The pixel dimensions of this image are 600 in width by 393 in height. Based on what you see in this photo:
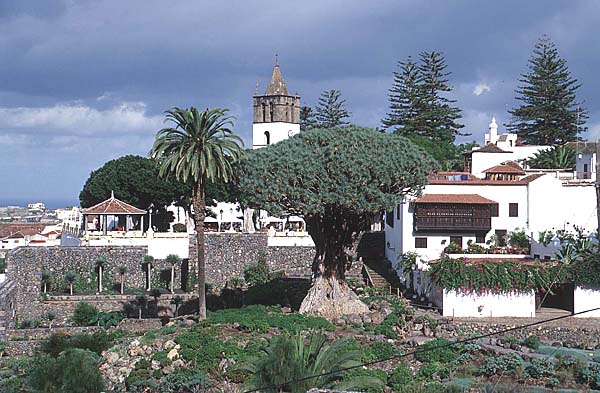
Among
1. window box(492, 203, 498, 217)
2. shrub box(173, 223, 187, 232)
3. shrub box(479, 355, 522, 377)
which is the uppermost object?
window box(492, 203, 498, 217)

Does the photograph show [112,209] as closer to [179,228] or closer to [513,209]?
[179,228]

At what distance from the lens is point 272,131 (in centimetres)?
6662

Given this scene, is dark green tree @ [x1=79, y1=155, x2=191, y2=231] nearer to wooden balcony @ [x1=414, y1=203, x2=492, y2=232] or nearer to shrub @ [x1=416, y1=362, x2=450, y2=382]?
wooden balcony @ [x1=414, y1=203, x2=492, y2=232]

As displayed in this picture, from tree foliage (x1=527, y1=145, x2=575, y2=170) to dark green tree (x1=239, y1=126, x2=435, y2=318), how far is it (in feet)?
76.4

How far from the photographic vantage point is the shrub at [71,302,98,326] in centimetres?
3991

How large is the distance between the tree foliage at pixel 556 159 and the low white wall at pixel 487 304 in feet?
69.0

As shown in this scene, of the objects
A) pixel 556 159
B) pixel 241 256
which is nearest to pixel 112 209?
pixel 241 256

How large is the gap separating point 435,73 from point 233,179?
37971 mm

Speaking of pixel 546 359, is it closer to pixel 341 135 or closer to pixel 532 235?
pixel 341 135

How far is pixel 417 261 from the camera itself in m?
38.6

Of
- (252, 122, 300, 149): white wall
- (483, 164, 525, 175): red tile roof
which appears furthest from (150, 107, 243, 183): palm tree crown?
(252, 122, 300, 149): white wall

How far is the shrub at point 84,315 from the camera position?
131 feet

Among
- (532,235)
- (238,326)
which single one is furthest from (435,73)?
(238,326)

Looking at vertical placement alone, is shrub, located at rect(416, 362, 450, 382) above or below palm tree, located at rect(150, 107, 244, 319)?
below
